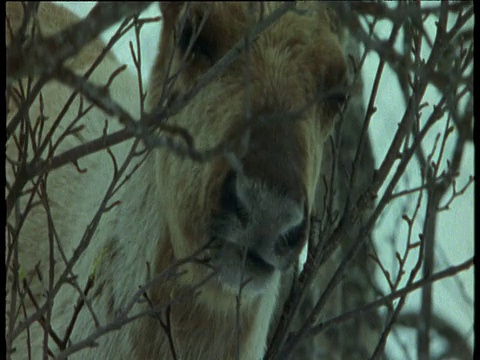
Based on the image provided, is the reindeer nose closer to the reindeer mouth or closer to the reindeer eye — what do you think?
the reindeer mouth

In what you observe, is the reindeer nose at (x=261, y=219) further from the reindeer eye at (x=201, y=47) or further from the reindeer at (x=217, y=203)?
the reindeer eye at (x=201, y=47)

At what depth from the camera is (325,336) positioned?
7941 mm

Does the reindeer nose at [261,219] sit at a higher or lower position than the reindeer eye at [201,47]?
lower

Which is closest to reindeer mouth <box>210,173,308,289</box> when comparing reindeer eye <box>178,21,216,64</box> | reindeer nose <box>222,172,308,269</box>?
reindeer nose <box>222,172,308,269</box>

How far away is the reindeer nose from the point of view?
347 cm

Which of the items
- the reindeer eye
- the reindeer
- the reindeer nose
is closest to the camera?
the reindeer nose

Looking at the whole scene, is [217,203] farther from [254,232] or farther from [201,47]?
[201,47]

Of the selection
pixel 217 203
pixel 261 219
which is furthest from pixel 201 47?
pixel 261 219

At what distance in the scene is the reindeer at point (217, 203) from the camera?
3594 millimetres

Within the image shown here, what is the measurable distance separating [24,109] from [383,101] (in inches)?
152

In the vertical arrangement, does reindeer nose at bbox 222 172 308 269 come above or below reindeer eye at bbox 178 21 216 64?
below

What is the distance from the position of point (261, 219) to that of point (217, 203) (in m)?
0.29

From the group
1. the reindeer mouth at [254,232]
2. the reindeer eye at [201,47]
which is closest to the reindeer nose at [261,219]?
the reindeer mouth at [254,232]

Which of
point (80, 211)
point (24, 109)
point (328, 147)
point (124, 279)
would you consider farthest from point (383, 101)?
point (24, 109)
